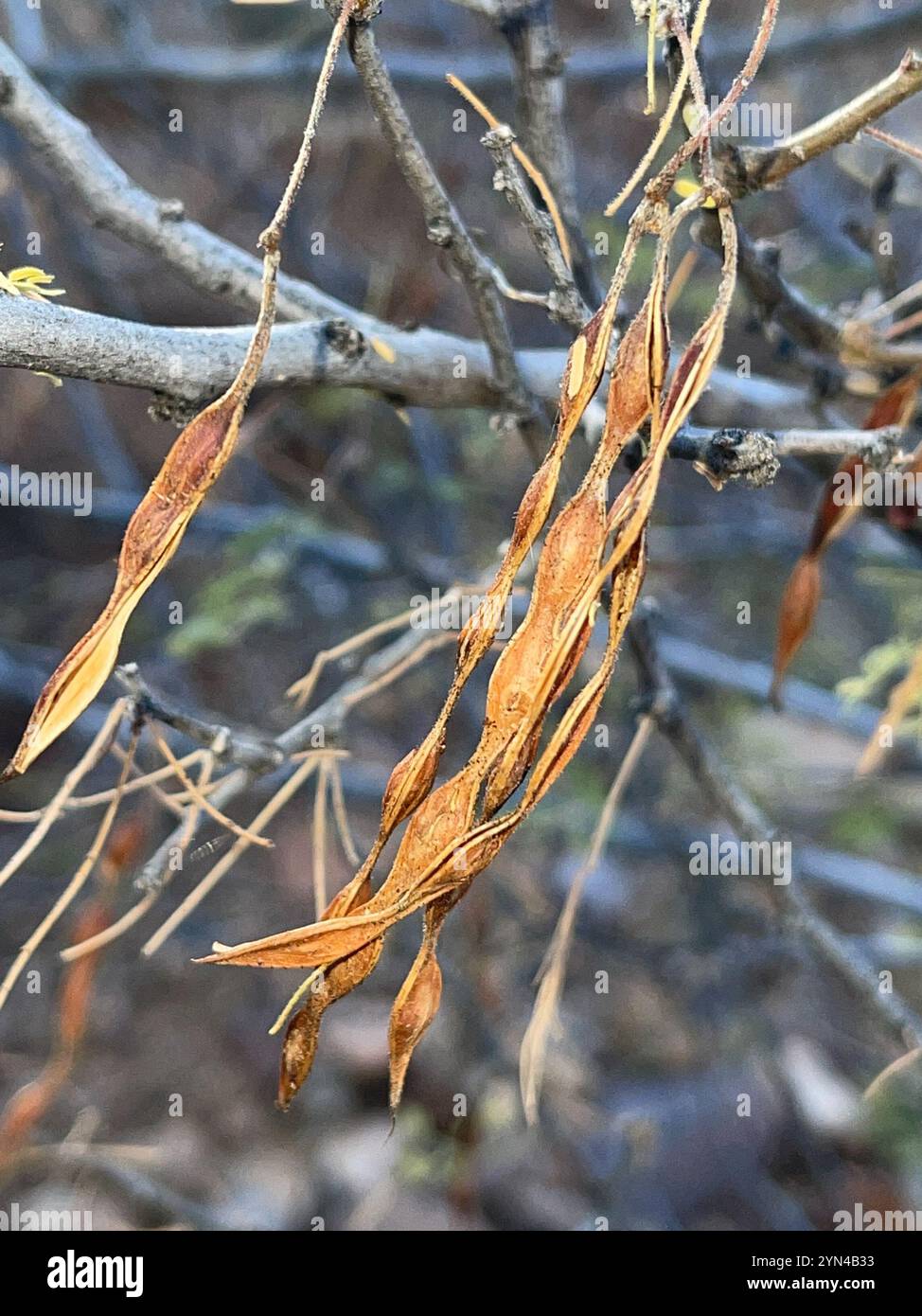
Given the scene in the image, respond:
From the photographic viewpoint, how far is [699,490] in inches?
77.9

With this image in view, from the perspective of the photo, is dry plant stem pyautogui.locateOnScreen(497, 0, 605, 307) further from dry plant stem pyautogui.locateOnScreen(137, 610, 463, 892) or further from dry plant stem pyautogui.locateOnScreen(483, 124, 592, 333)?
dry plant stem pyautogui.locateOnScreen(137, 610, 463, 892)

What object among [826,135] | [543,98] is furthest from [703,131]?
[543,98]

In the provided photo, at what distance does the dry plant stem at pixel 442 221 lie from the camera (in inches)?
20.3

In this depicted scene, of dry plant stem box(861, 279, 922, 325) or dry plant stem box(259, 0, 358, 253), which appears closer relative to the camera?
dry plant stem box(259, 0, 358, 253)

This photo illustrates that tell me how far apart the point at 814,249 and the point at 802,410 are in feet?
3.15

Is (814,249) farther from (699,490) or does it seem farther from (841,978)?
(841,978)

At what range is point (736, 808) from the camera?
0.89 metres

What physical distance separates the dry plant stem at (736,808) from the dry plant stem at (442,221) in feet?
0.72

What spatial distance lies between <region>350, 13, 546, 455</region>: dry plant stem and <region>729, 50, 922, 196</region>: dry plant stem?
5.5 inches

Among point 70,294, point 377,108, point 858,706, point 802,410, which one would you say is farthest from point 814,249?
point 377,108

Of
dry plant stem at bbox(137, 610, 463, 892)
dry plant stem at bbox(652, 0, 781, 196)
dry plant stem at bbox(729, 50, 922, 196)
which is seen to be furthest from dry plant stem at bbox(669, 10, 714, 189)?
dry plant stem at bbox(137, 610, 463, 892)

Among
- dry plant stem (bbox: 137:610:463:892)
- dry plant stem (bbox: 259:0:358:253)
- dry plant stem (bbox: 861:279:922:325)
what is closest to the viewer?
dry plant stem (bbox: 259:0:358:253)

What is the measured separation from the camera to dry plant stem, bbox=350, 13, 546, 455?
52 centimetres

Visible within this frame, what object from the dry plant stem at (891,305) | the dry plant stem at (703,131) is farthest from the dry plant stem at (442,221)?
the dry plant stem at (891,305)
